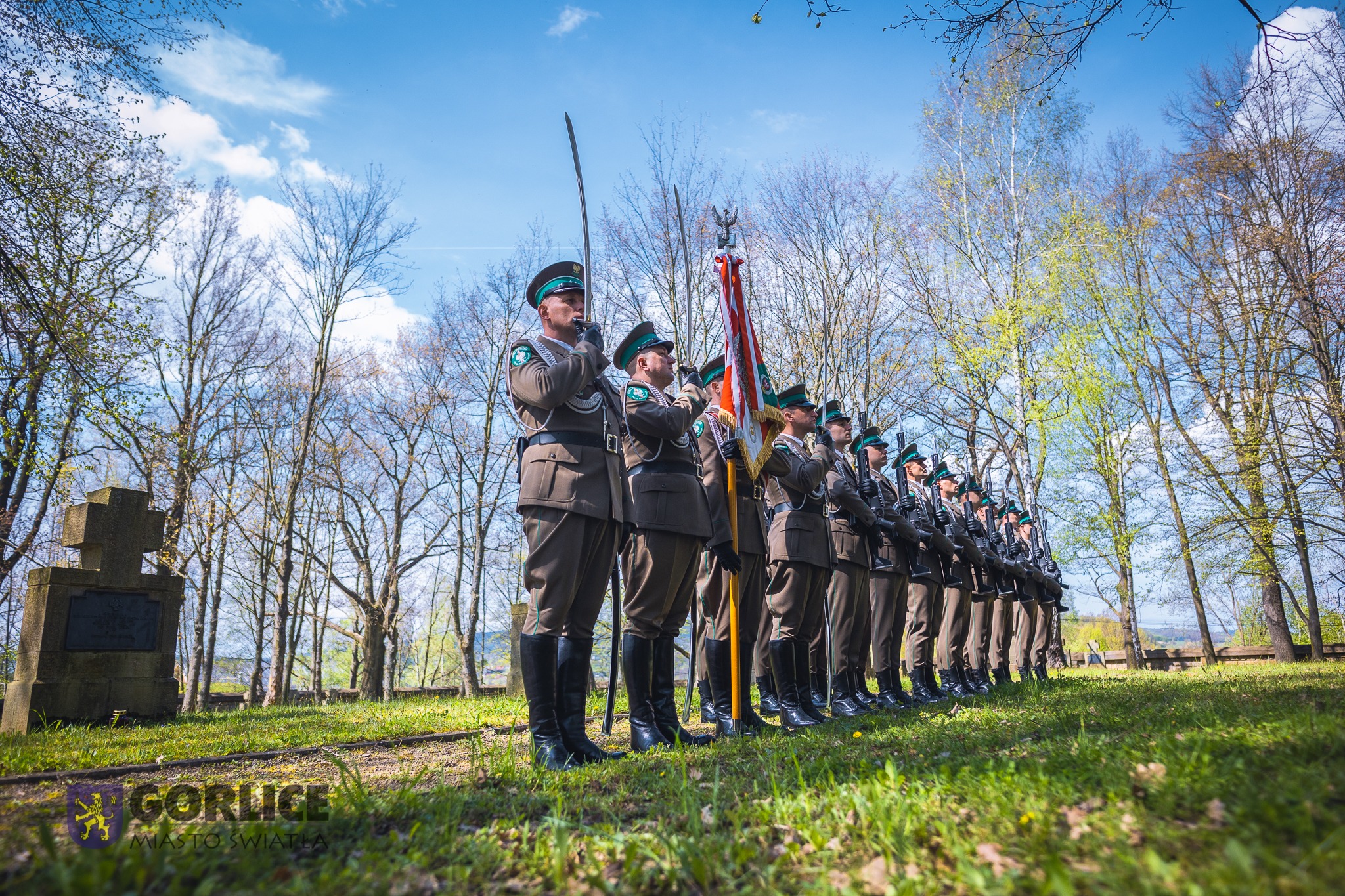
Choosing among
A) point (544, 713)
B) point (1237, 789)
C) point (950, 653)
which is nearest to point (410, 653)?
point (950, 653)

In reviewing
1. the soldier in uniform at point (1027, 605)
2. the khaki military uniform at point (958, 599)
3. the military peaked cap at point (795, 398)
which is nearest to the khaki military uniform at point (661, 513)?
the military peaked cap at point (795, 398)

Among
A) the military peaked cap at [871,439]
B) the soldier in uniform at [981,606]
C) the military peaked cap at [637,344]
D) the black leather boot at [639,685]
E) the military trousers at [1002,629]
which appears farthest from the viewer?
the military trousers at [1002,629]

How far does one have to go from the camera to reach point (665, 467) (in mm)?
4875

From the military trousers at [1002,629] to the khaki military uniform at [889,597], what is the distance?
4.12 meters

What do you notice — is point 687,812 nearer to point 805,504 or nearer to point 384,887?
point 384,887

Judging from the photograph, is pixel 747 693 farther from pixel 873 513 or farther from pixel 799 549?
pixel 873 513

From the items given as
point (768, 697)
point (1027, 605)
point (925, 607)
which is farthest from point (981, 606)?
point (768, 697)

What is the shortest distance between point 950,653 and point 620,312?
1057 centimetres

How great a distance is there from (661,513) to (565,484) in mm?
787

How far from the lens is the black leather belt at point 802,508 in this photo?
20.1 feet

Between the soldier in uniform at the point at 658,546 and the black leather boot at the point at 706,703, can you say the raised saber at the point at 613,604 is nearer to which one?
the soldier in uniform at the point at 658,546

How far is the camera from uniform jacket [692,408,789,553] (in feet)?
18.7

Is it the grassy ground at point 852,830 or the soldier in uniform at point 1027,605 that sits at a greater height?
the soldier in uniform at point 1027,605

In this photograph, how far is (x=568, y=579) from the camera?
405 centimetres
